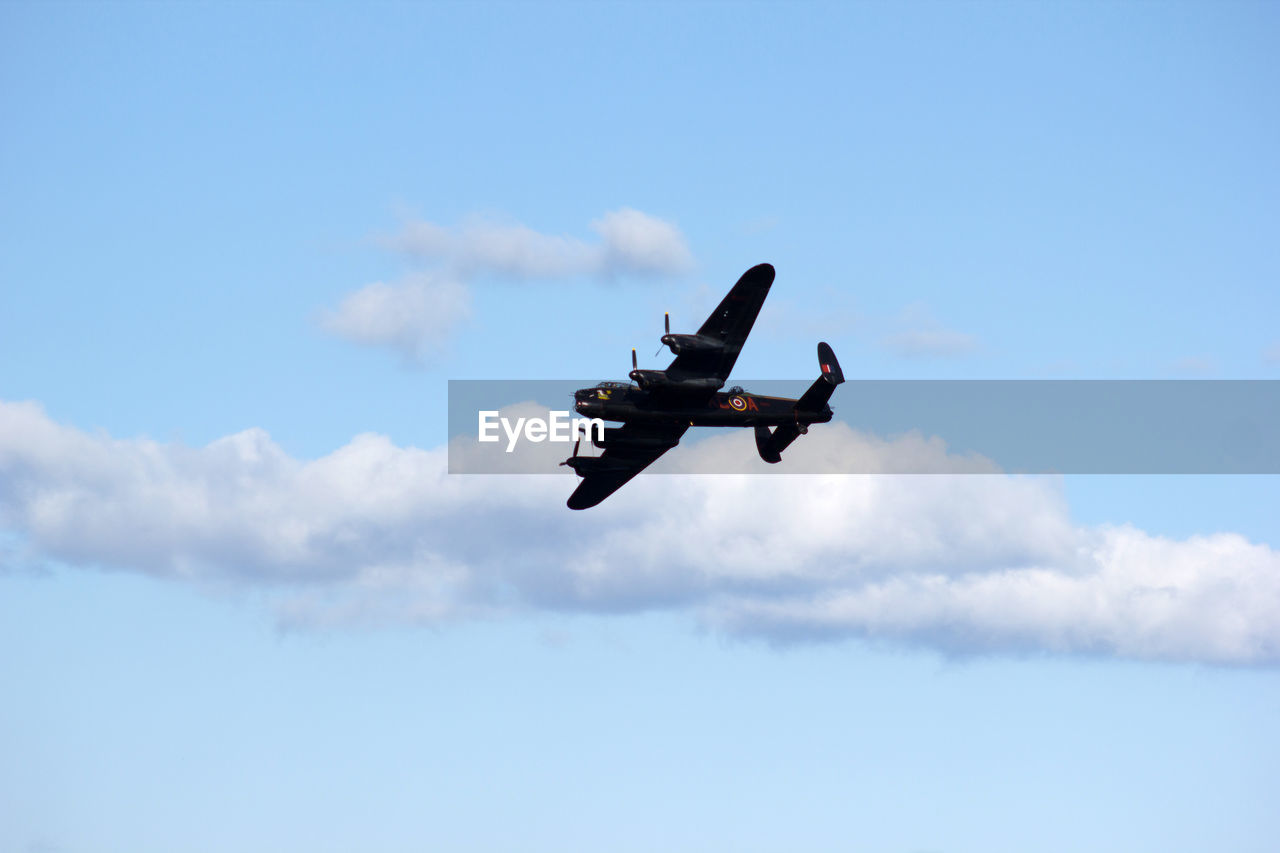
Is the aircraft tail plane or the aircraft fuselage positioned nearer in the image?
the aircraft fuselage

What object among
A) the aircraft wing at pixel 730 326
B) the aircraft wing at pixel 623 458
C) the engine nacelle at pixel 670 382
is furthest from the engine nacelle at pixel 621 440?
the aircraft wing at pixel 730 326

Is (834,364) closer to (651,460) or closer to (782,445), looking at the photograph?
(782,445)

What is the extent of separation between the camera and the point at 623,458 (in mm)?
109250

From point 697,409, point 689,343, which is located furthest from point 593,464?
point 689,343

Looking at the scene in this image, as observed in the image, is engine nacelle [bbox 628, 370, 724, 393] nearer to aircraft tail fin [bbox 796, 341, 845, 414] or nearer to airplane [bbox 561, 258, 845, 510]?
airplane [bbox 561, 258, 845, 510]

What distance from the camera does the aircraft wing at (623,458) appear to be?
347 ft

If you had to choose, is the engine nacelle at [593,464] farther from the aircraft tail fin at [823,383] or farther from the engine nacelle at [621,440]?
the aircraft tail fin at [823,383]

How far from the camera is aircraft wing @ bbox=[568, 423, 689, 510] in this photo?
347 ft

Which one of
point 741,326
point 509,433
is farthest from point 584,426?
point 741,326

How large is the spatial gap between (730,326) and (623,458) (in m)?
13.9

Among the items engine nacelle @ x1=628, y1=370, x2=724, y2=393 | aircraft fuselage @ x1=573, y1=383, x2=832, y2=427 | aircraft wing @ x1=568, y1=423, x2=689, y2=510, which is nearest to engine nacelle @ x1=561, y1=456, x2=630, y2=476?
aircraft wing @ x1=568, y1=423, x2=689, y2=510

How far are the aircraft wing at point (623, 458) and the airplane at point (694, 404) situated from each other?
0.06 m

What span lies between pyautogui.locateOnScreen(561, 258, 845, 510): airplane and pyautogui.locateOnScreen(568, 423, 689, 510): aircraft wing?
6 cm

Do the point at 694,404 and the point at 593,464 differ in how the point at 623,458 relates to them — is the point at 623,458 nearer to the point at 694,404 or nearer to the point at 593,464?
the point at 593,464
